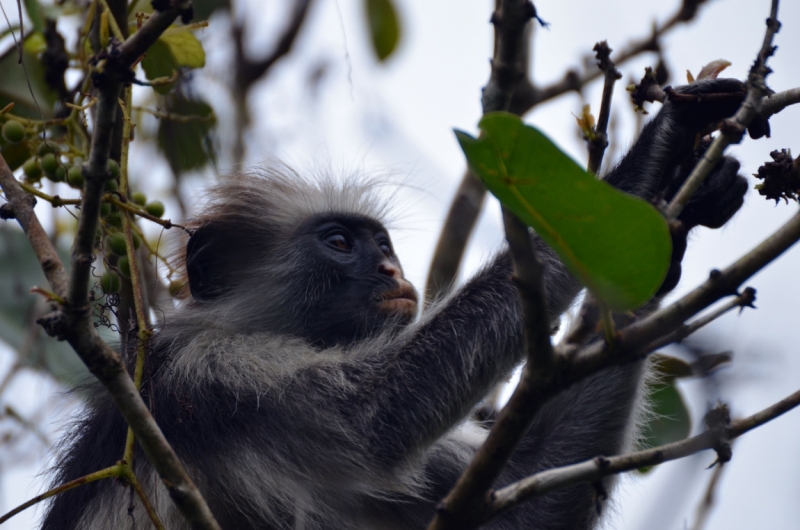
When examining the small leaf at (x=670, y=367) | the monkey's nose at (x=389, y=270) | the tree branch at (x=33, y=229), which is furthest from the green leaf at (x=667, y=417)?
Result: the tree branch at (x=33, y=229)

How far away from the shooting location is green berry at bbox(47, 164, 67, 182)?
3.22 m

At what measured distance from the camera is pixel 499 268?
341cm

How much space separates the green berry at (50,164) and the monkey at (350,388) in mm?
566

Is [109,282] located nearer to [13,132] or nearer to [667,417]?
[13,132]

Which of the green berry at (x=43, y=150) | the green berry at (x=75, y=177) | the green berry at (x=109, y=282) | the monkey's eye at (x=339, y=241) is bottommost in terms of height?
the green berry at (x=109, y=282)

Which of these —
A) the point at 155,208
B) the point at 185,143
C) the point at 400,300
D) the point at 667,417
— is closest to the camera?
the point at 155,208

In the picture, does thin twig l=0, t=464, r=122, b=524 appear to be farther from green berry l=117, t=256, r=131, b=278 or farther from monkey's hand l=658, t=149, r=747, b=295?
monkey's hand l=658, t=149, r=747, b=295

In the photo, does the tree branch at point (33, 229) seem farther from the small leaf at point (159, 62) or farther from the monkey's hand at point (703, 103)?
the monkey's hand at point (703, 103)

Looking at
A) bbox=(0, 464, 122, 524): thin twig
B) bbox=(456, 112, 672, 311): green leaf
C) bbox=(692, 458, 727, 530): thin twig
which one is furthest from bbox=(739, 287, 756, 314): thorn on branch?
bbox=(692, 458, 727, 530): thin twig

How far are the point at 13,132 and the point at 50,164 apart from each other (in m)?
0.20

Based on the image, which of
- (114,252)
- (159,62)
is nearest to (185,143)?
(159,62)

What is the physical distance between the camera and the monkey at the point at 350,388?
306 centimetres

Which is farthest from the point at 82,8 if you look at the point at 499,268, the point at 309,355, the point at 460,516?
the point at 460,516

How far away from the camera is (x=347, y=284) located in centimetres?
402
